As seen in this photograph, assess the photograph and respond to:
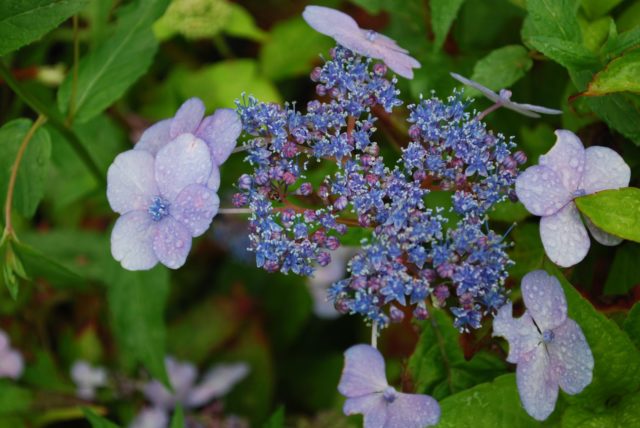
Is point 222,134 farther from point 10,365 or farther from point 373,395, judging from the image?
point 10,365

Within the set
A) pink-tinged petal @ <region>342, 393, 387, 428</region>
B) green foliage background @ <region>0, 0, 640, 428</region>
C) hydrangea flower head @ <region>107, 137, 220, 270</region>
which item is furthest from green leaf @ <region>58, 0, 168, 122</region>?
pink-tinged petal @ <region>342, 393, 387, 428</region>

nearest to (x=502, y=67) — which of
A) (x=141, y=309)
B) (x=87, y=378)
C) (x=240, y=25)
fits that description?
(x=141, y=309)

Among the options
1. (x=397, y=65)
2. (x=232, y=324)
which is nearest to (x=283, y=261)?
(x=397, y=65)

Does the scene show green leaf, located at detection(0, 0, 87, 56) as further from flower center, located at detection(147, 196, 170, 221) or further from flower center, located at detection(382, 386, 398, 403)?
flower center, located at detection(382, 386, 398, 403)

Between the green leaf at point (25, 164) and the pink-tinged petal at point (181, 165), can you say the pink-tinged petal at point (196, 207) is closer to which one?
the pink-tinged petal at point (181, 165)

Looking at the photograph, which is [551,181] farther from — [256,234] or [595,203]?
[256,234]
